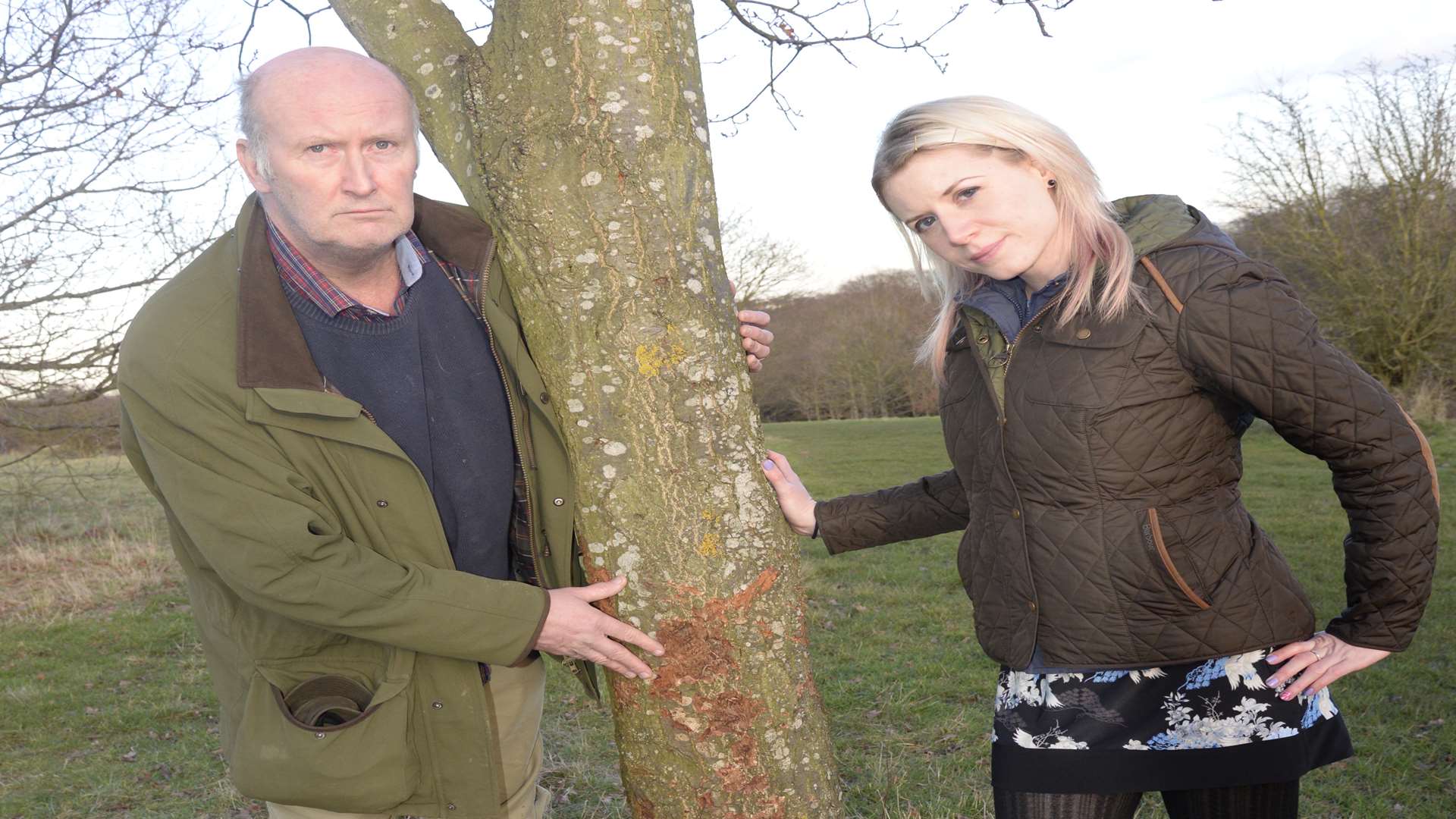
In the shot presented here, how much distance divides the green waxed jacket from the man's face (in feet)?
0.43

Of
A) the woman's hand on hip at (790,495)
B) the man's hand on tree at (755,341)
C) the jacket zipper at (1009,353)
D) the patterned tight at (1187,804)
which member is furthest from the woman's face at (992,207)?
the patterned tight at (1187,804)

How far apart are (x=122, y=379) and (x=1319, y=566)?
8329 mm

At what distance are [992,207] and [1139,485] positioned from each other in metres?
0.67

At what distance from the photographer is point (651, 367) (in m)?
2.16

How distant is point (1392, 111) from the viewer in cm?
1767

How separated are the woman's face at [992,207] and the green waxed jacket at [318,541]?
986 millimetres

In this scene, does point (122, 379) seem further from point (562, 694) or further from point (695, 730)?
point (562, 694)

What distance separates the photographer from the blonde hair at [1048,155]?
2125mm

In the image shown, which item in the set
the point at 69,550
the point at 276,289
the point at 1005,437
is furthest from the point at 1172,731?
the point at 69,550

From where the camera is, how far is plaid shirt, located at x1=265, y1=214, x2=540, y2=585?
2316 millimetres

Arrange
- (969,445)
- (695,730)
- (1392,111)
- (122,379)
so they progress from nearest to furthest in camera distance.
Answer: (122,379), (695,730), (969,445), (1392,111)

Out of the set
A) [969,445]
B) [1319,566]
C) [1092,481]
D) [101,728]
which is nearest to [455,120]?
[969,445]

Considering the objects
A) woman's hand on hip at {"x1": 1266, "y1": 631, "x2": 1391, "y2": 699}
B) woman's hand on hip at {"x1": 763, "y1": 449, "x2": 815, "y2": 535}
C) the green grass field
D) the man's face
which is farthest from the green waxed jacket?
the green grass field

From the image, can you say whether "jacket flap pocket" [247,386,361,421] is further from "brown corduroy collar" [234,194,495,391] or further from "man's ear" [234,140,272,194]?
"man's ear" [234,140,272,194]
